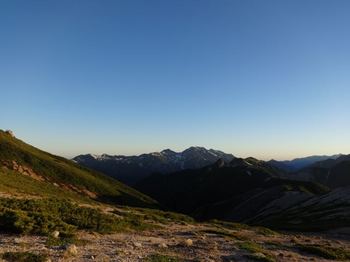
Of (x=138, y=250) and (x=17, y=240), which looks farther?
(x=138, y=250)

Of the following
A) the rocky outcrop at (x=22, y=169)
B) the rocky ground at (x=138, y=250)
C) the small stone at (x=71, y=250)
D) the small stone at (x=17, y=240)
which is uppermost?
the rocky outcrop at (x=22, y=169)

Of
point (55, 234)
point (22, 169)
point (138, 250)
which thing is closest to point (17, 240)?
point (55, 234)

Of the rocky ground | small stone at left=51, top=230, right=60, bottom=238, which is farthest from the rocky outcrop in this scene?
small stone at left=51, top=230, right=60, bottom=238

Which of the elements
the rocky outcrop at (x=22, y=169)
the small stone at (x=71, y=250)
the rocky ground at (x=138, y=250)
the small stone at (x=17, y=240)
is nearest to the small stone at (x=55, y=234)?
the rocky ground at (x=138, y=250)

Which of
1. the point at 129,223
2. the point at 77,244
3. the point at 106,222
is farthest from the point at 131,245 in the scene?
the point at 129,223

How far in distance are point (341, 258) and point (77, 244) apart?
21892 millimetres

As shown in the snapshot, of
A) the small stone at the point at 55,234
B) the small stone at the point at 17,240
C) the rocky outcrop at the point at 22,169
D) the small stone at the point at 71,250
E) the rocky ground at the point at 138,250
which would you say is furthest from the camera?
the rocky outcrop at the point at 22,169

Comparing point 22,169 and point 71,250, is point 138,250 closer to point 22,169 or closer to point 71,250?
point 71,250

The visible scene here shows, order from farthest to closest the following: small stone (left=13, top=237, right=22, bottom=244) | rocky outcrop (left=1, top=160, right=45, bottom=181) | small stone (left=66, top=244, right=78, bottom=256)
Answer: rocky outcrop (left=1, top=160, right=45, bottom=181)
small stone (left=13, top=237, right=22, bottom=244)
small stone (left=66, top=244, right=78, bottom=256)

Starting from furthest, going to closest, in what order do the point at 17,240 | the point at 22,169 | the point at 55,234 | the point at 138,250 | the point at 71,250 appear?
the point at 22,169, the point at 55,234, the point at 138,250, the point at 17,240, the point at 71,250

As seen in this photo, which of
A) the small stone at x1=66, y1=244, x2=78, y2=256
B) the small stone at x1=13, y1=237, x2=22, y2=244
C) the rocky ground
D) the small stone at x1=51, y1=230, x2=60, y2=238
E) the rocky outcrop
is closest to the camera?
the small stone at x1=66, y1=244, x2=78, y2=256

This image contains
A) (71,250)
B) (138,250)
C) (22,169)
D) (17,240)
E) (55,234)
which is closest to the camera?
(71,250)

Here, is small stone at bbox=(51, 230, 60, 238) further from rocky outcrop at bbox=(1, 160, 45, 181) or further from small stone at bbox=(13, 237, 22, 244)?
rocky outcrop at bbox=(1, 160, 45, 181)

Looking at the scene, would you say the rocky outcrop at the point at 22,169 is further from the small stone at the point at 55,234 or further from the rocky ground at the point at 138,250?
the small stone at the point at 55,234
